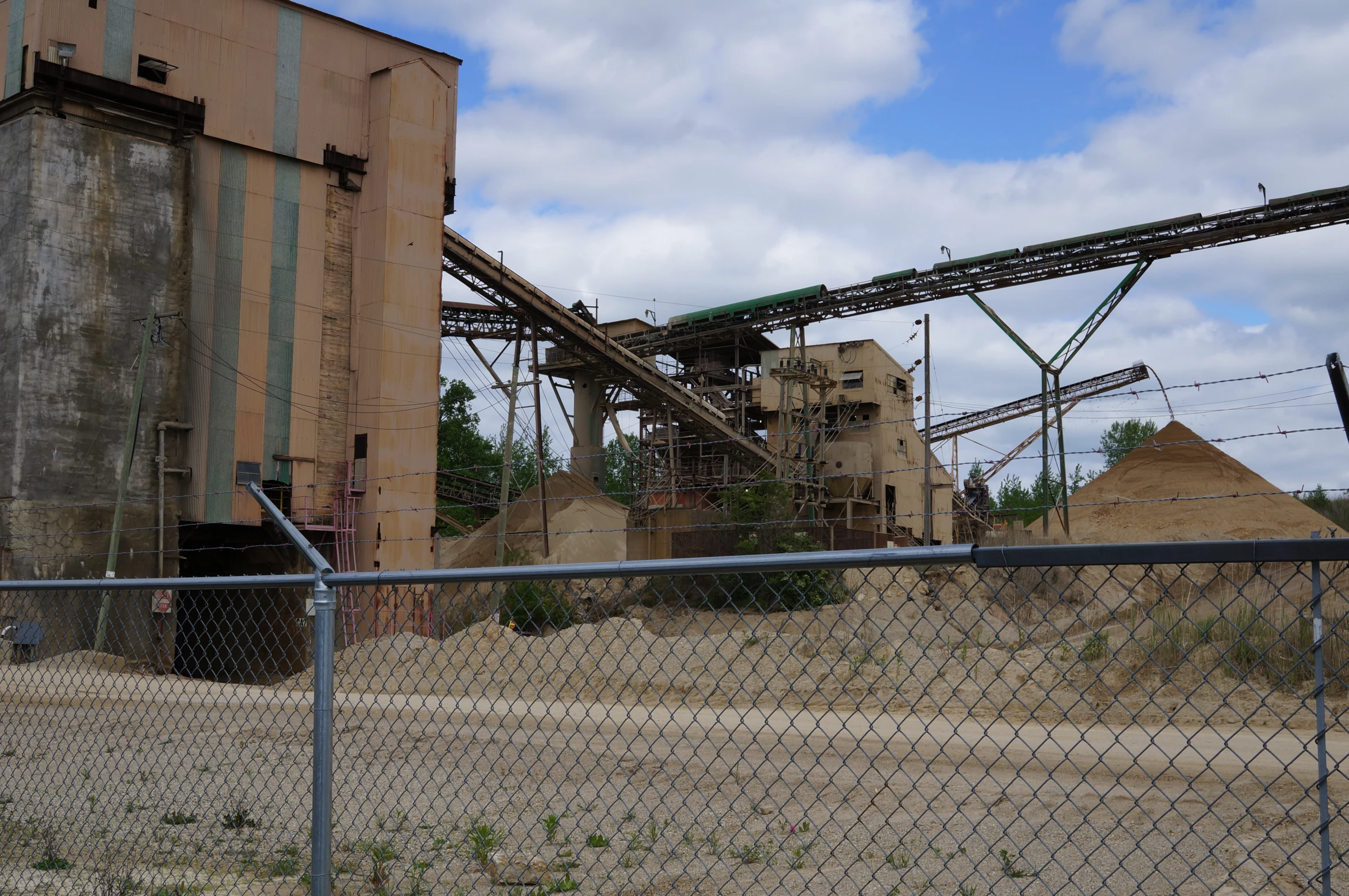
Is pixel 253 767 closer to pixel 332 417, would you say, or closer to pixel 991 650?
pixel 991 650

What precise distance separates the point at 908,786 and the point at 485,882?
196 inches

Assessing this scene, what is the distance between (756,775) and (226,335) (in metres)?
26.2

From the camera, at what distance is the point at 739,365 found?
A: 45.2 meters

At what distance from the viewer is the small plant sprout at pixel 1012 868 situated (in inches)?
255

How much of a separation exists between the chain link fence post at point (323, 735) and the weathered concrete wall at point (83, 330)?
81.2 ft

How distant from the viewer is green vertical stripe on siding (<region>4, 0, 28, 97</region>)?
27.5 metres

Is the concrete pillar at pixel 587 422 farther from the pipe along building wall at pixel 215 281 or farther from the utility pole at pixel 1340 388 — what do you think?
the utility pole at pixel 1340 388

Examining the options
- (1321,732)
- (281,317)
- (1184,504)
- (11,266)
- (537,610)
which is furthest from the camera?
(1184,504)

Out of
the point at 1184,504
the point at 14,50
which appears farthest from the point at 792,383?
the point at 14,50

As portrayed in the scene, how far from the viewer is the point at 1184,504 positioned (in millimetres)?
32188

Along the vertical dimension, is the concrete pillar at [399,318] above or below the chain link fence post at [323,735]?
above

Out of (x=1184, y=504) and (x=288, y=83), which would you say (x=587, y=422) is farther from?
(x=1184, y=504)

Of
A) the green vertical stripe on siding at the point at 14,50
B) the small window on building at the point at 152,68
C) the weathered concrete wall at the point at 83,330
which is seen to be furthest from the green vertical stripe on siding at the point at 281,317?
the green vertical stripe on siding at the point at 14,50

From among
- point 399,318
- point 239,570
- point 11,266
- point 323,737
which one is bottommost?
point 239,570
